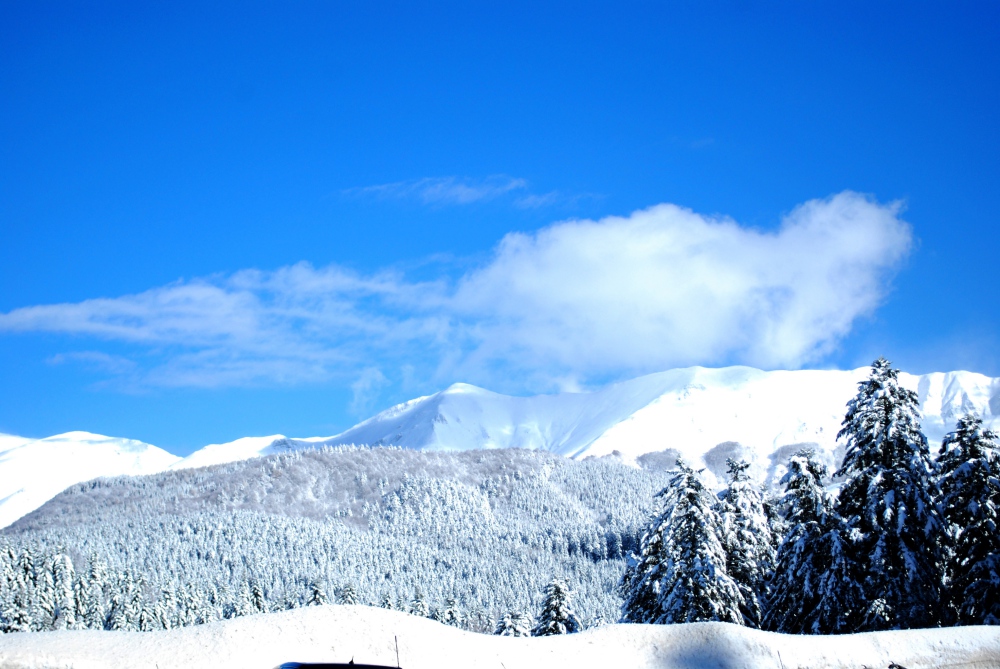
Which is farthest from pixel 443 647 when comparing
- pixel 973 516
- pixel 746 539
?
pixel 746 539

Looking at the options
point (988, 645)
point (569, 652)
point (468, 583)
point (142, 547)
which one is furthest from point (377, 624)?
point (142, 547)

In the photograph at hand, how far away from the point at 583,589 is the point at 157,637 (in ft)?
477

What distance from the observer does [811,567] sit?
94.0ft

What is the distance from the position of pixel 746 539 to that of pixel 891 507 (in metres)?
8.00

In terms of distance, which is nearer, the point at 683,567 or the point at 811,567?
the point at 811,567

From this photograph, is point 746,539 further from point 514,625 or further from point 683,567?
point 514,625

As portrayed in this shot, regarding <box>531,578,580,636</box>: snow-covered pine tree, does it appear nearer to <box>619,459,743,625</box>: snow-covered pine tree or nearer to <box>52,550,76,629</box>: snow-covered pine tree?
<box>619,459,743,625</box>: snow-covered pine tree

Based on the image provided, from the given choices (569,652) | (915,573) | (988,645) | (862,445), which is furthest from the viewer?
(862,445)

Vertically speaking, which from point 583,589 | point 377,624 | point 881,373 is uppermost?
point 881,373

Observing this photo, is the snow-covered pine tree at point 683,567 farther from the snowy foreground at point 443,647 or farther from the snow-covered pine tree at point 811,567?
the snowy foreground at point 443,647

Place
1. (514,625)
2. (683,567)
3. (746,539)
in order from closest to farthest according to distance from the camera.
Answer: (683,567), (746,539), (514,625)

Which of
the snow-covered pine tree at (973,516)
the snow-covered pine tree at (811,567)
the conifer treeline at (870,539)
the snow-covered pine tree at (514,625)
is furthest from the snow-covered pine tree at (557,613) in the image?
the snow-covered pine tree at (973,516)

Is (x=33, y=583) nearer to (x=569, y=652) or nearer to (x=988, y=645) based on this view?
(x=569, y=652)

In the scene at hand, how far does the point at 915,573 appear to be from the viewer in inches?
1015
